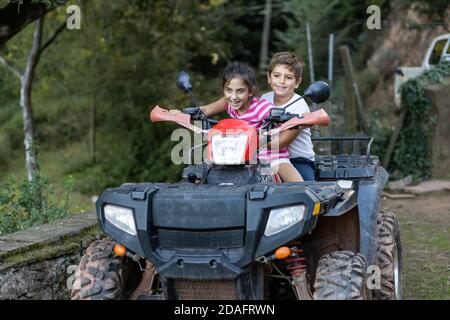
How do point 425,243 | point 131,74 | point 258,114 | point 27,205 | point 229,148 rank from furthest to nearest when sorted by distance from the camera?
point 131,74, point 425,243, point 27,205, point 258,114, point 229,148

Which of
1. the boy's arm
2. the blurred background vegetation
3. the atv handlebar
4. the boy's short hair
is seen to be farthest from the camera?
the blurred background vegetation

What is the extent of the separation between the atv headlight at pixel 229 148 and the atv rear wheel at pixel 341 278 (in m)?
0.74

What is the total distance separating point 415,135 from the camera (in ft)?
42.7

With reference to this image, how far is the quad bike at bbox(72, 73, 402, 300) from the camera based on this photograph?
385cm

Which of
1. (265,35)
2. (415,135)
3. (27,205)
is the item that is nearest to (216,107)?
(27,205)

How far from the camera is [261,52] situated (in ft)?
75.8

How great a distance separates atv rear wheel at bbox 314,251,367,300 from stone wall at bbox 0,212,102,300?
1755 mm

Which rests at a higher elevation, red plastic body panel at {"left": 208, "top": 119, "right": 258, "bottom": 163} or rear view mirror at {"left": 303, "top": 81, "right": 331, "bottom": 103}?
rear view mirror at {"left": 303, "top": 81, "right": 331, "bottom": 103}

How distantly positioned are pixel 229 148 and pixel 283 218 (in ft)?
2.09

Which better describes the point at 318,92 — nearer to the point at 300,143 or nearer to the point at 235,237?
the point at 300,143

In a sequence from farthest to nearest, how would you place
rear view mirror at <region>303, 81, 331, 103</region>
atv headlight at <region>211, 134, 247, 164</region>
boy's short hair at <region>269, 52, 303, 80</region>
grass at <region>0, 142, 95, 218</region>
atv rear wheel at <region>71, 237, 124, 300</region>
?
grass at <region>0, 142, 95, 218</region>, boy's short hair at <region>269, 52, 303, 80</region>, rear view mirror at <region>303, 81, 331, 103</region>, atv headlight at <region>211, 134, 247, 164</region>, atv rear wheel at <region>71, 237, 124, 300</region>

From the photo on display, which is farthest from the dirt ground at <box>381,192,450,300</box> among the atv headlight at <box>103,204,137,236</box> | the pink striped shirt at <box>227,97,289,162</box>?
the atv headlight at <box>103,204,137,236</box>

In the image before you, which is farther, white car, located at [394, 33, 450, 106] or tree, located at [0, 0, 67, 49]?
white car, located at [394, 33, 450, 106]

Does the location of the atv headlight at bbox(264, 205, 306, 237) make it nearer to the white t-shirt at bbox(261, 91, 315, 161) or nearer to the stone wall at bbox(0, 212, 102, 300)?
the white t-shirt at bbox(261, 91, 315, 161)
